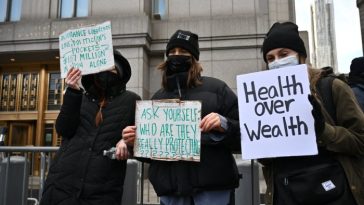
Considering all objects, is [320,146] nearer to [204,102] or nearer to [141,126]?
[204,102]

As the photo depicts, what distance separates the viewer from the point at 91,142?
112 inches

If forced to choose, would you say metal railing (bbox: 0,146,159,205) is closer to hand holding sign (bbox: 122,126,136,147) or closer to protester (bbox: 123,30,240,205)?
hand holding sign (bbox: 122,126,136,147)

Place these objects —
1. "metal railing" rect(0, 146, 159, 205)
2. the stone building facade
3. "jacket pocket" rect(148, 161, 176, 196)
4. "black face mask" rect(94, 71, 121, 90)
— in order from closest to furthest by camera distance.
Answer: "jacket pocket" rect(148, 161, 176, 196)
"black face mask" rect(94, 71, 121, 90)
"metal railing" rect(0, 146, 159, 205)
the stone building facade

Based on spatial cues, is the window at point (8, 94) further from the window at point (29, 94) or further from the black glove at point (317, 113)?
the black glove at point (317, 113)

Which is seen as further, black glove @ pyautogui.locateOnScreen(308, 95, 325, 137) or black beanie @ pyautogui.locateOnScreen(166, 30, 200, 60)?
black beanie @ pyautogui.locateOnScreen(166, 30, 200, 60)

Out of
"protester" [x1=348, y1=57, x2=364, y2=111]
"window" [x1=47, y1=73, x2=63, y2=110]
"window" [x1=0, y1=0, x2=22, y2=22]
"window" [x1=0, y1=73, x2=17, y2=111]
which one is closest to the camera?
"protester" [x1=348, y1=57, x2=364, y2=111]

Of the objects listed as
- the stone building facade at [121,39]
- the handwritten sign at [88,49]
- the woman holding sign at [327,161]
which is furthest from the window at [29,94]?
the woman holding sign at [327,161]

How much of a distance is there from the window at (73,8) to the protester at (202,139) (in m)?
14.1

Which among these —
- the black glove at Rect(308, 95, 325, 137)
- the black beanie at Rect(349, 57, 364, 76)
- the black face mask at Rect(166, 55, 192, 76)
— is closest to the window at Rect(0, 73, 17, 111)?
the black beanie at Rect(349, 57, 364, 76)

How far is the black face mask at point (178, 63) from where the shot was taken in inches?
109

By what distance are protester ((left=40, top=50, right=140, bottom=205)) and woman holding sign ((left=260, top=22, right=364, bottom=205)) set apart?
1.16m

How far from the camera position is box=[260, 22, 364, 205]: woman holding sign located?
210 cm

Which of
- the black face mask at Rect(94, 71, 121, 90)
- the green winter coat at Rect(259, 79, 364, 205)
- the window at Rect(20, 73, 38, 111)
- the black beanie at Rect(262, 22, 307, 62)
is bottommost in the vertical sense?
the green winter coat at Rect(259, 79, 364, 205)

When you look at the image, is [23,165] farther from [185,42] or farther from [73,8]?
[73,8]
